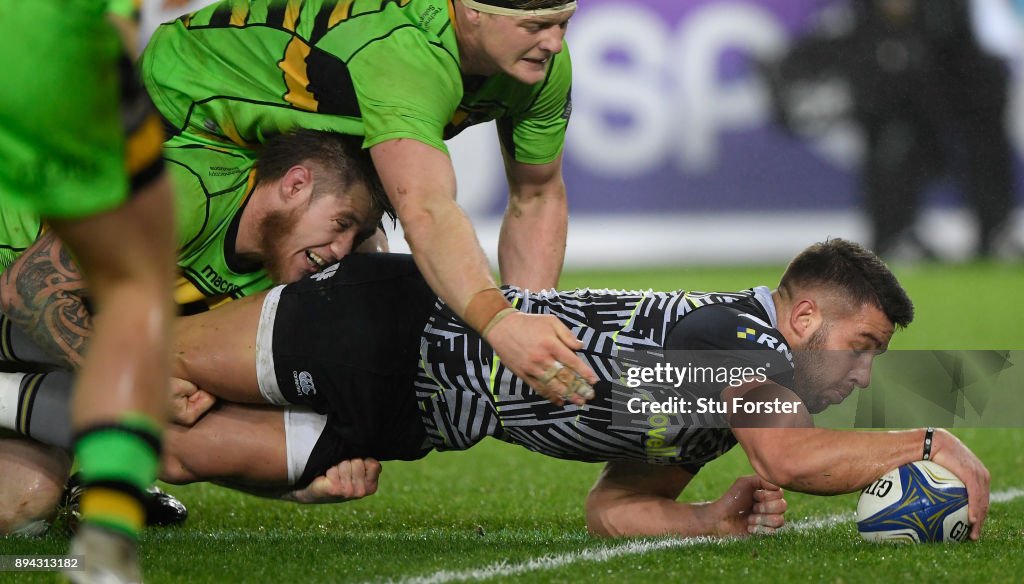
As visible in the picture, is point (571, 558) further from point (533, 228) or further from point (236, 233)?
point (533, 228)

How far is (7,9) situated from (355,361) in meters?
1.75

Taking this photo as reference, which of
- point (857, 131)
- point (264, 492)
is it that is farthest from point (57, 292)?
point (857, 131)

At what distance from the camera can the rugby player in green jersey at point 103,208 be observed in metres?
2.32

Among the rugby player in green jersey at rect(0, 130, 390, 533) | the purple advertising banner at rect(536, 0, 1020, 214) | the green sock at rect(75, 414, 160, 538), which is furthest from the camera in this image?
the purple advertising banner at rect(536, 0, 1020, 214)

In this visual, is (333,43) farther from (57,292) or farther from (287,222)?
(57,292)

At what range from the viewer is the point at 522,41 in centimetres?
411

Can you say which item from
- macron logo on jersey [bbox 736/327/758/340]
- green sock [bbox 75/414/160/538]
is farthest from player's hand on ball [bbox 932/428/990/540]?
green sock [bbox 75/414/160/538]

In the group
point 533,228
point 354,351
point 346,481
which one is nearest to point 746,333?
point 354,351

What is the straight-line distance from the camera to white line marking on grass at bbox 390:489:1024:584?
3285 millimetres

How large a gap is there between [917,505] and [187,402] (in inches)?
82.4

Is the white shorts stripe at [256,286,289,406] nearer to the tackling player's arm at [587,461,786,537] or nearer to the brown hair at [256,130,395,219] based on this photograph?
the brown hair at [256,130,395,219]

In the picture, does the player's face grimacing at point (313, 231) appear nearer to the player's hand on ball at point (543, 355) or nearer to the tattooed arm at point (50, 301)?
the tattooed arm at point (50, 301)

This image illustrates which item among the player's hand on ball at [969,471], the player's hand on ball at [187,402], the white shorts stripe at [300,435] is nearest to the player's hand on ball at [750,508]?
the player's hand on ball at [969,471]

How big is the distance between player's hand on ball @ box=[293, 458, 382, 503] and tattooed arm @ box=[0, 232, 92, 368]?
79 centimetres
